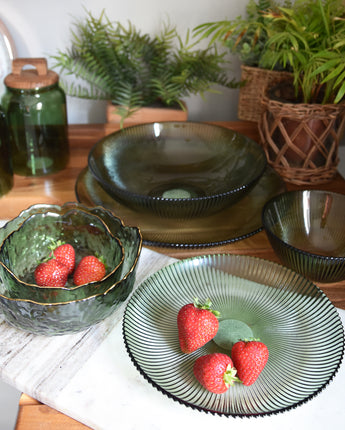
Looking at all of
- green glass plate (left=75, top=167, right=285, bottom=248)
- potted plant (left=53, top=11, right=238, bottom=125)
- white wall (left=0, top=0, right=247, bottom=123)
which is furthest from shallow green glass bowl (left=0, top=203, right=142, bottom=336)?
white wall (left=0, top=0, right=247, bottom=123)

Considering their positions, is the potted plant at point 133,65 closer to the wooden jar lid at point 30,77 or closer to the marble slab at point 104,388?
the wooden jar lid at point 30,77

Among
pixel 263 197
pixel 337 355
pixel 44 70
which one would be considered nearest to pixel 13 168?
pixel 44 70

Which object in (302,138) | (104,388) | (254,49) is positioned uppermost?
(254,49)

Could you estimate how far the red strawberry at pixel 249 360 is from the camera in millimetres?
595

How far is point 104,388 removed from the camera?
62 cm

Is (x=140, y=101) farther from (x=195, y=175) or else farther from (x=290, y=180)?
(x=290, y=180)

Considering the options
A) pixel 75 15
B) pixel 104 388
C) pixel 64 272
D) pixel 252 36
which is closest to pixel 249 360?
pixel 104 388

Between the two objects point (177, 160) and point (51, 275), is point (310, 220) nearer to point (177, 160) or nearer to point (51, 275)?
point (177, 160)

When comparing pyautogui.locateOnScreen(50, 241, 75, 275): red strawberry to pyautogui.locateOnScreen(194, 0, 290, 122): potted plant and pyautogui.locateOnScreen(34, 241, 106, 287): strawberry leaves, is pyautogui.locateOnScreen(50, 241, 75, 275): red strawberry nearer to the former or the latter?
pyautogui.locateOnScreen(34, 241, 106, 287): strawberry leaves

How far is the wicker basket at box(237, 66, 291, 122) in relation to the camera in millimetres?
1110

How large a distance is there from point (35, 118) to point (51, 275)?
0.45 meters

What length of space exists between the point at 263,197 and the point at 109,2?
2.02 ft

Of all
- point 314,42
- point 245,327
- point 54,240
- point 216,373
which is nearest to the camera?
point 216,373

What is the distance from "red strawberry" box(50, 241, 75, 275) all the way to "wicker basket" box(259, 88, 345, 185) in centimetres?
52
